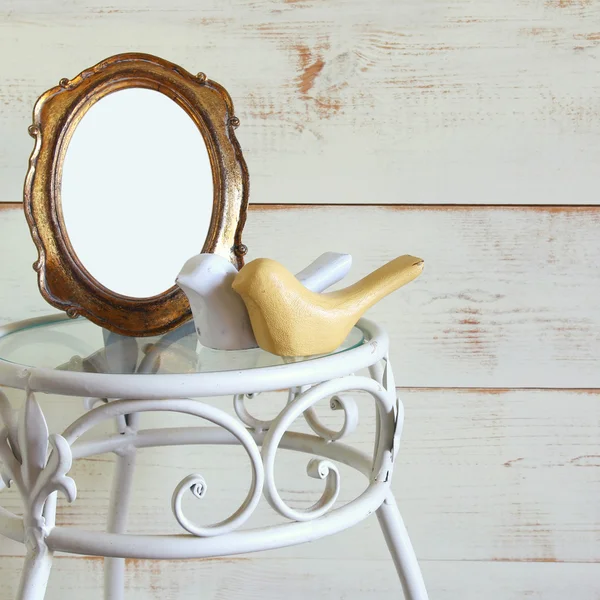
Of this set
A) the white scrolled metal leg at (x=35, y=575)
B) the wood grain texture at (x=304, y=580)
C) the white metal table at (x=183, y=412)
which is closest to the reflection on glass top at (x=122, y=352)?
the white metal table at (x=183, y=412)

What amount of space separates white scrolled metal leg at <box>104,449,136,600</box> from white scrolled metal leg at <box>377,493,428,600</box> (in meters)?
0.26

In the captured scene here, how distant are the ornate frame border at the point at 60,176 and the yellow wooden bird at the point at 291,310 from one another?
0.11 m

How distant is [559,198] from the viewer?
2.93 ft

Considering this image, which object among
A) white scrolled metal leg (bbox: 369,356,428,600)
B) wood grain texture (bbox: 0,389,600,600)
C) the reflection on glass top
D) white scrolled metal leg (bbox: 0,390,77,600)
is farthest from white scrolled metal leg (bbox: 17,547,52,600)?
wood grain texture (bbox: 0,389,600,600)

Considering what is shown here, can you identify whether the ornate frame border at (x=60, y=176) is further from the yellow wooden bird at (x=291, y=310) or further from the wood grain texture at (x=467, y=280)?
the wood grain texture at (x=467, y=280)

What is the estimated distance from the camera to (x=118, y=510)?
790mm

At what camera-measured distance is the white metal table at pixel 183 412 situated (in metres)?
A: 0.48

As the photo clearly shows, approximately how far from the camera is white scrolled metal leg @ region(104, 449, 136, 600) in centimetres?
75

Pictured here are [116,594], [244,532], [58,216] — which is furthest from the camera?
[116,594]

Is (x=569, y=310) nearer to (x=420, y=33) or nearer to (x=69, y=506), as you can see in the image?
(x=420, y=33)

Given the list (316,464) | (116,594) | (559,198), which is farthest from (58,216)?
(559,198)

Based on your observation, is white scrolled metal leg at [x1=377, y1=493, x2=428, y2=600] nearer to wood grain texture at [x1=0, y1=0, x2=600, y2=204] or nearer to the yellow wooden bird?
the yellow wooden bird

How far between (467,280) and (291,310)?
1.40ft

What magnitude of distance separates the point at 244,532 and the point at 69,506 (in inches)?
21.2
